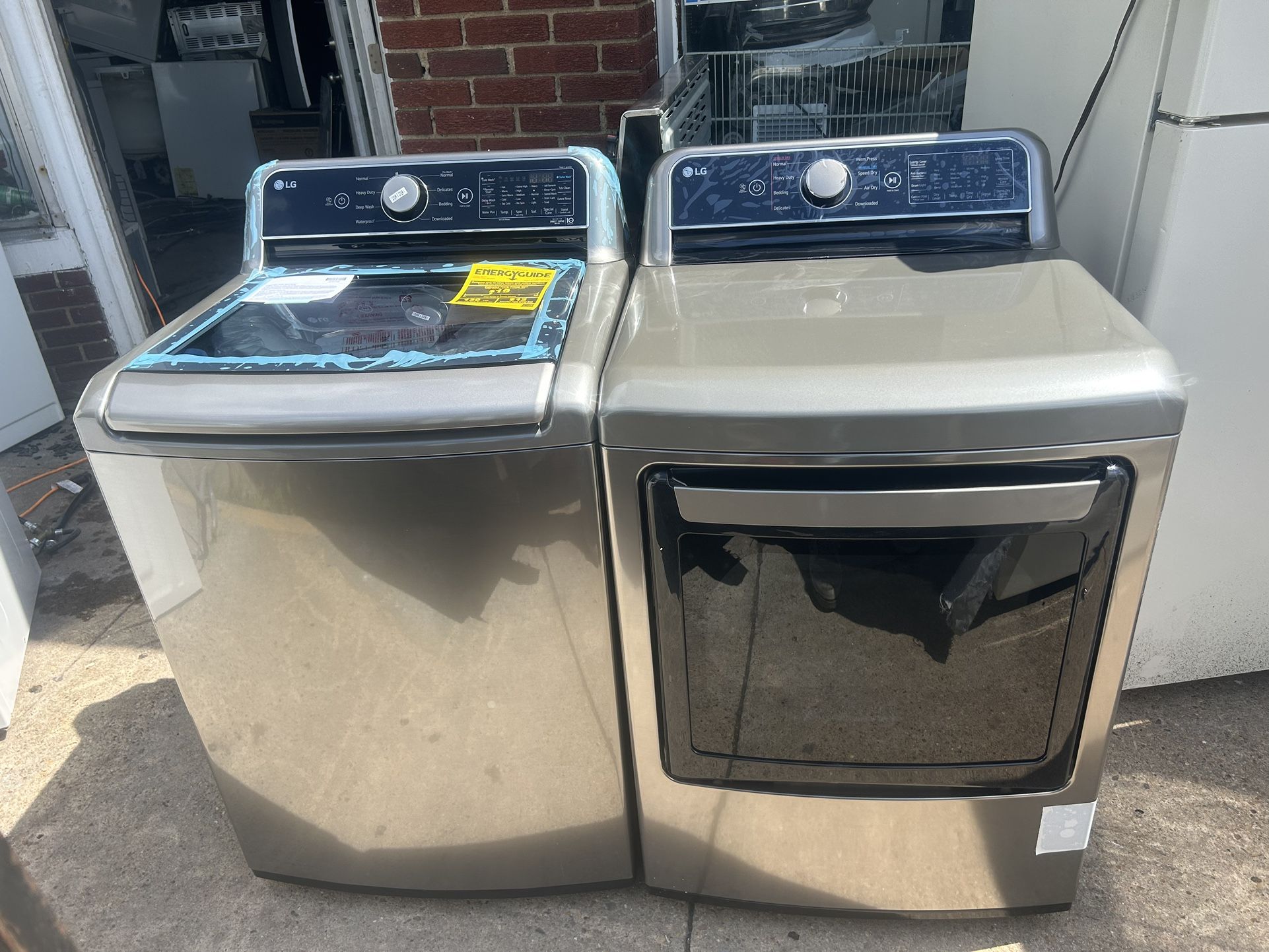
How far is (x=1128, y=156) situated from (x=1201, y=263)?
0.24 m

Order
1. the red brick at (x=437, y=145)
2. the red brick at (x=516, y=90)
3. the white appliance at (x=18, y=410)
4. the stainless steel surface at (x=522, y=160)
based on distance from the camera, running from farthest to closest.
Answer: the red brick at (x=437, y=145)
the red brick at (x=516, y=90)
the white appliance at (x=18, y=410)
the stainless steel surface at (x=522, y=160)

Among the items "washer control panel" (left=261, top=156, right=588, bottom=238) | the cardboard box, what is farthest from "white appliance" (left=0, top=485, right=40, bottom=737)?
the cardboard box

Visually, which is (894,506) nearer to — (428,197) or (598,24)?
(428,197)

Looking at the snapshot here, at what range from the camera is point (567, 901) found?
166cm

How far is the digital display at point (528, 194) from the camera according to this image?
165cm

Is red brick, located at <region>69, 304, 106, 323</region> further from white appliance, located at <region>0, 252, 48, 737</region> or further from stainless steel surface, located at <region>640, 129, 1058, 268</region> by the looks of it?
stainless steel surface, located at <region>640, 129, 1058, 268</region>

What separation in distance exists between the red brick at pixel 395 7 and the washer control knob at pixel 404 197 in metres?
1.25

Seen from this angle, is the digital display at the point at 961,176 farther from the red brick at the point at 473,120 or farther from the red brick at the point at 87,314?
the red brick at the point at 87,314

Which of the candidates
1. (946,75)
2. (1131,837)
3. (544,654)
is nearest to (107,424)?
(544,654)

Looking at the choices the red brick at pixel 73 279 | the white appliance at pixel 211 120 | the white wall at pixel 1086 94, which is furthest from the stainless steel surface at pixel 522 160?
the white appliance at pixel 211 120

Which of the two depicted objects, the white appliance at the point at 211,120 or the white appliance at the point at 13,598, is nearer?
the white appliance at the point at 13,598

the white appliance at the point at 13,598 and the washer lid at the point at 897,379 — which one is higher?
the washer lid at the point at 897,379

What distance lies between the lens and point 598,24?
256 centimetres

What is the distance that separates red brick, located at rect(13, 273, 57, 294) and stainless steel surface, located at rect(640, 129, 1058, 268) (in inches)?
118
